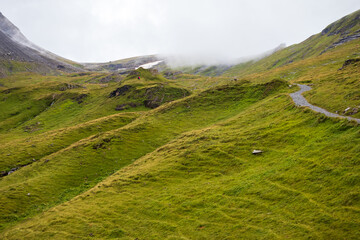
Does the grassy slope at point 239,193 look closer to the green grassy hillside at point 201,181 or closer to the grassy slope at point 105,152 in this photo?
the green grassy hillside at point 201,181

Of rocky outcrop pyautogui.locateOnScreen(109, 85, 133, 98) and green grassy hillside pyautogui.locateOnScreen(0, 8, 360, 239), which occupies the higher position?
rocky outcrop pyautogui.locateOnScreen(109, 85, 133, 98)

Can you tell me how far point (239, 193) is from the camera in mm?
27250

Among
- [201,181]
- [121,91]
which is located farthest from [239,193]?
[121,91]

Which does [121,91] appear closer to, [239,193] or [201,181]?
[201,181]

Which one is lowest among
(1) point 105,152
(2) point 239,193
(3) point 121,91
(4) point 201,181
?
(4) point 201,181

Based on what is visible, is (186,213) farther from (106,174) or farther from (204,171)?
(106,174)

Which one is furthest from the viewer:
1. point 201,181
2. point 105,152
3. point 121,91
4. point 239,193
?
point 121,91

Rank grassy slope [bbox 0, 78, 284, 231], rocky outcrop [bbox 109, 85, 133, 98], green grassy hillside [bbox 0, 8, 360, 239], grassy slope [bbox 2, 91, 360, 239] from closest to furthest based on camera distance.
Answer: grassy slope [bbox 2, 91, 360, 239]
green grassy hillside [bbox 0, 8, 360, 239]
grassy slope [bbox 0, 78, 284, 231]
rocky outcrop [bbox 109, 85, 133, 98]

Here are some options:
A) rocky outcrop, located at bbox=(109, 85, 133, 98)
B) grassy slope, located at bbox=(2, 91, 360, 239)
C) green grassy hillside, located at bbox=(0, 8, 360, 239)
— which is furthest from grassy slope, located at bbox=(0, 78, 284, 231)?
rocky outcrop, located at bbox=(109, 85, 133, 98)

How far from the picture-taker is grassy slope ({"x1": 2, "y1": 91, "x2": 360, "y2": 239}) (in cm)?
2044

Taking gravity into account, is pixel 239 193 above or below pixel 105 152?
below

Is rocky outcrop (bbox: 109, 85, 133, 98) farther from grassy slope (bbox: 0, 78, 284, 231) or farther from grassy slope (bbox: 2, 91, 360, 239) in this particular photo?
grassy slope (bbox: 2, 91, 360, 239)

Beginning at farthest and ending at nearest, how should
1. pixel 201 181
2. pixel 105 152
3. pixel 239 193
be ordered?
1. pixel 105 152
2. pixel 201 181
3. pixel 239 193

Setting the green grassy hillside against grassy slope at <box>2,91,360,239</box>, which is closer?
grassy slope at <box>2,91,360,239</box>
